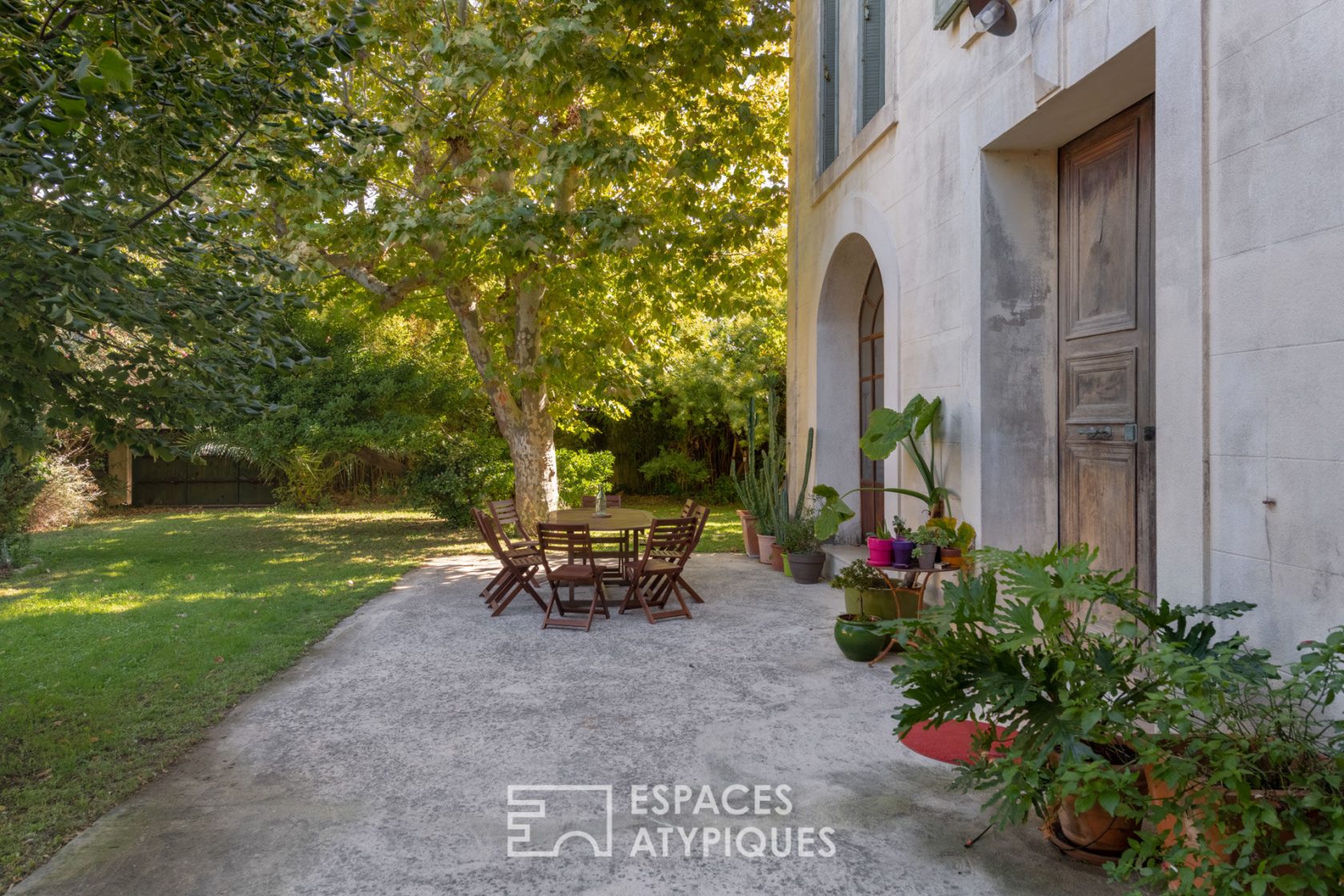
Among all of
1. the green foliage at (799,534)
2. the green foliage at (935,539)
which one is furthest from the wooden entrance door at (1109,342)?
the green foliage at (799,534)

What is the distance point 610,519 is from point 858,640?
2.84m

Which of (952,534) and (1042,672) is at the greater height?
(952,534)

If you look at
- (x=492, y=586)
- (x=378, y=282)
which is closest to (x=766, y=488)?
(x=492, y=586)

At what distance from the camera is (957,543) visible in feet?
17.3

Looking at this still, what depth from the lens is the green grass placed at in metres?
3.60

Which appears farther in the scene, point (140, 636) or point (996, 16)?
point (140, 636)

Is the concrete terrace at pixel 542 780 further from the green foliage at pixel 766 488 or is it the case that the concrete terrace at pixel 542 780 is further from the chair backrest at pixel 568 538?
the green foliage at pixel 766 488

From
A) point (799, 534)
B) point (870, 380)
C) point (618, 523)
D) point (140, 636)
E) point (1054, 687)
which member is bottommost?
point (140, 636)

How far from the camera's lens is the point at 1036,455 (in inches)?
203

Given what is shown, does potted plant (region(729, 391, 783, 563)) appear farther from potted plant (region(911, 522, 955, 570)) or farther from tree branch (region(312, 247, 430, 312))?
tree branch (region(312, 247, 430, 312))

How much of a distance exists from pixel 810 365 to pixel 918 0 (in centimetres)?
388

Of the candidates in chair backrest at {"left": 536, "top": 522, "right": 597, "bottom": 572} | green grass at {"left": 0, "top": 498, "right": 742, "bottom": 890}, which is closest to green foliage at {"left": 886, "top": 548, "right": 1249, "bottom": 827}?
green grass at {"left": 0, "top": 498, "right": 742, "bottom": 890}

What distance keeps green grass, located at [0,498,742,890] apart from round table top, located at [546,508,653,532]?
6.65 feet

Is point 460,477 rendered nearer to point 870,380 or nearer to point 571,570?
point 571,570
